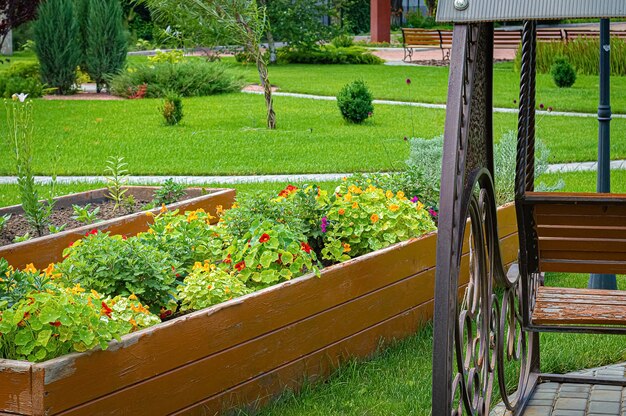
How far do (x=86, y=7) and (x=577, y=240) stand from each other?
62.6ft

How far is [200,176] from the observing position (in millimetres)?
10820

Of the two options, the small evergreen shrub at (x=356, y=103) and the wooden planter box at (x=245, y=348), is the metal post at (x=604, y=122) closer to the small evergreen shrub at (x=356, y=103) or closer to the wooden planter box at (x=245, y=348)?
the wooden planter box at (x=245, y=348)

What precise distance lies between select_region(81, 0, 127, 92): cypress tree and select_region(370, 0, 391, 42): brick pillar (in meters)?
19.0

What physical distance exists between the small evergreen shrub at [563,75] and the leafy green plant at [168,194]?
48.0ft

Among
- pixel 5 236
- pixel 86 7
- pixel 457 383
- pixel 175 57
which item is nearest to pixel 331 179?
pixel 5 236

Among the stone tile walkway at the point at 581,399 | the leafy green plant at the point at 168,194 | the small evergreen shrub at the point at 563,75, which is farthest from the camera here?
the small evergreen shrub at the point at 563,75

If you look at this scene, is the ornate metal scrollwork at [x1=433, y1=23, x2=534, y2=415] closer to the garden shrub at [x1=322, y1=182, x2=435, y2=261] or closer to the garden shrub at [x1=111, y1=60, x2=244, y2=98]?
the garden shrub at [x1=322, y1=182, x2=435, y2=261]

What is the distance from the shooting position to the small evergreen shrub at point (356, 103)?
50.5 feet

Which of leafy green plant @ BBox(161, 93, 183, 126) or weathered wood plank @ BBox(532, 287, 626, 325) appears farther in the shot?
leafy green plant @ BBox(161, 93, 183, 126)

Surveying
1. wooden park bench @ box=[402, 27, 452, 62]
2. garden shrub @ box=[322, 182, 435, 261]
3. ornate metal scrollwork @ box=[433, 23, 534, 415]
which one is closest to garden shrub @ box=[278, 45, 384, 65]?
wooden park bench @ box=[402, 27, 452, 62]

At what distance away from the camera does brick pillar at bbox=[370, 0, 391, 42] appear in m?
39.3

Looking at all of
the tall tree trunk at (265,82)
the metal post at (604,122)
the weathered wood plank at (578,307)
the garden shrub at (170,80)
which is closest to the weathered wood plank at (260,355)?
the weathered wood plank at (578,307)

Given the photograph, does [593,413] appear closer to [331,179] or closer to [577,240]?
[577,240]

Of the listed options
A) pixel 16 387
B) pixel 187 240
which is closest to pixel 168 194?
pixel 187 240
